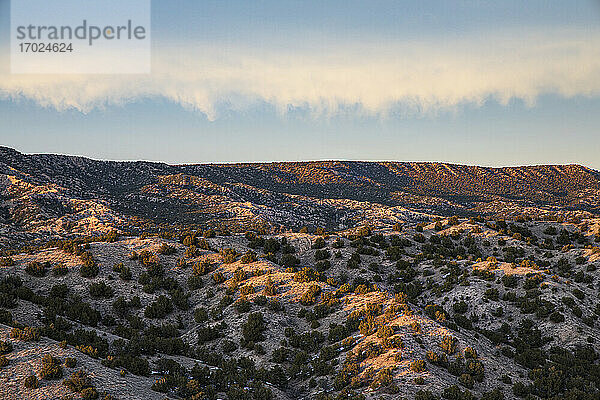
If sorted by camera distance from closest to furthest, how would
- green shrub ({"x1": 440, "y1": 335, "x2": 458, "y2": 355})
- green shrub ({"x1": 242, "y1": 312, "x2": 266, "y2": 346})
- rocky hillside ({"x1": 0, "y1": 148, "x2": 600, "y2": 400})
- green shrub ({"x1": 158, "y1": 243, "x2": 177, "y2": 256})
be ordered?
rocky hillside ({"x1": 0, "y1": 148, "x2": 600, "y2": 400}) < green shrub ({"x1": 440, "y1": 335, "x2": 458, "y2": 355}) < green shrub ({"x1": 242, "y1": 312, "x2": 266, "y2": 346}) < green shrub ({"x1": 158, "y1": 243, "x2": 177, "y2": 256})

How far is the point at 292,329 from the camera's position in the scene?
2538cm

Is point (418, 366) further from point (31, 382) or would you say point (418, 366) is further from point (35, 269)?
point (35, 269)

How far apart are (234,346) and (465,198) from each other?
150922mm

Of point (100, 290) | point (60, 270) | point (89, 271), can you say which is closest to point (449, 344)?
point (100, 290)

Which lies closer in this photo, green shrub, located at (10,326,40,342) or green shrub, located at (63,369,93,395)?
green shrub, located at (63,369,93,395)

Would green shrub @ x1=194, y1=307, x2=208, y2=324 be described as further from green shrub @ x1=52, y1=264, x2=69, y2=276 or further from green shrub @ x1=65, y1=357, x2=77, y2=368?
green shrub @ x1=52, y1=264, x2=69, y2=276

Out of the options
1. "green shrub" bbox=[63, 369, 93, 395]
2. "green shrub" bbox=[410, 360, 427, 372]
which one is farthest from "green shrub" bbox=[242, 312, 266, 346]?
"green shrub" bbox=[63, 369, 93, 395]

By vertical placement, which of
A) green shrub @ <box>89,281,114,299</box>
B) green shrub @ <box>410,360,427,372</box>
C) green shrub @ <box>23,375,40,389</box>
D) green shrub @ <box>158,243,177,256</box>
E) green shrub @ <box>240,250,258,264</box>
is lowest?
green shrub @ <box>410,360,427,372</box>

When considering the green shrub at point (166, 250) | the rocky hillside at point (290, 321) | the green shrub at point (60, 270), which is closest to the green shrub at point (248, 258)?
the rocky hillside at point (290, 321)

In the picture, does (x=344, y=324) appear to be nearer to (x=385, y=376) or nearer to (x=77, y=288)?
(x=385, y=376)

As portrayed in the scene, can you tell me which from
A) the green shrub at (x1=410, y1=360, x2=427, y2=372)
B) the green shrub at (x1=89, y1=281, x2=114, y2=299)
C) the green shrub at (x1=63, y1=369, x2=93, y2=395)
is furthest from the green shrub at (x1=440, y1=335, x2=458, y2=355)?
the green shrub at (x1=89, y1=281, x2=114, y2=299)

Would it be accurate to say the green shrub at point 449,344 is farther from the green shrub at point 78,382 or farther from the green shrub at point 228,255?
→ the green shrub at point 228,255

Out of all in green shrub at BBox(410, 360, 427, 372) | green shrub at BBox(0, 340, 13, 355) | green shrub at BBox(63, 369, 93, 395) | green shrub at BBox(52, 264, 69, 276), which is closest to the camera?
green shrub at BBox(63, 369, 93, 395)

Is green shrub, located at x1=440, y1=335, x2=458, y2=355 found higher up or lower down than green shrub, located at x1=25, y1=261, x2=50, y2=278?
lower down
